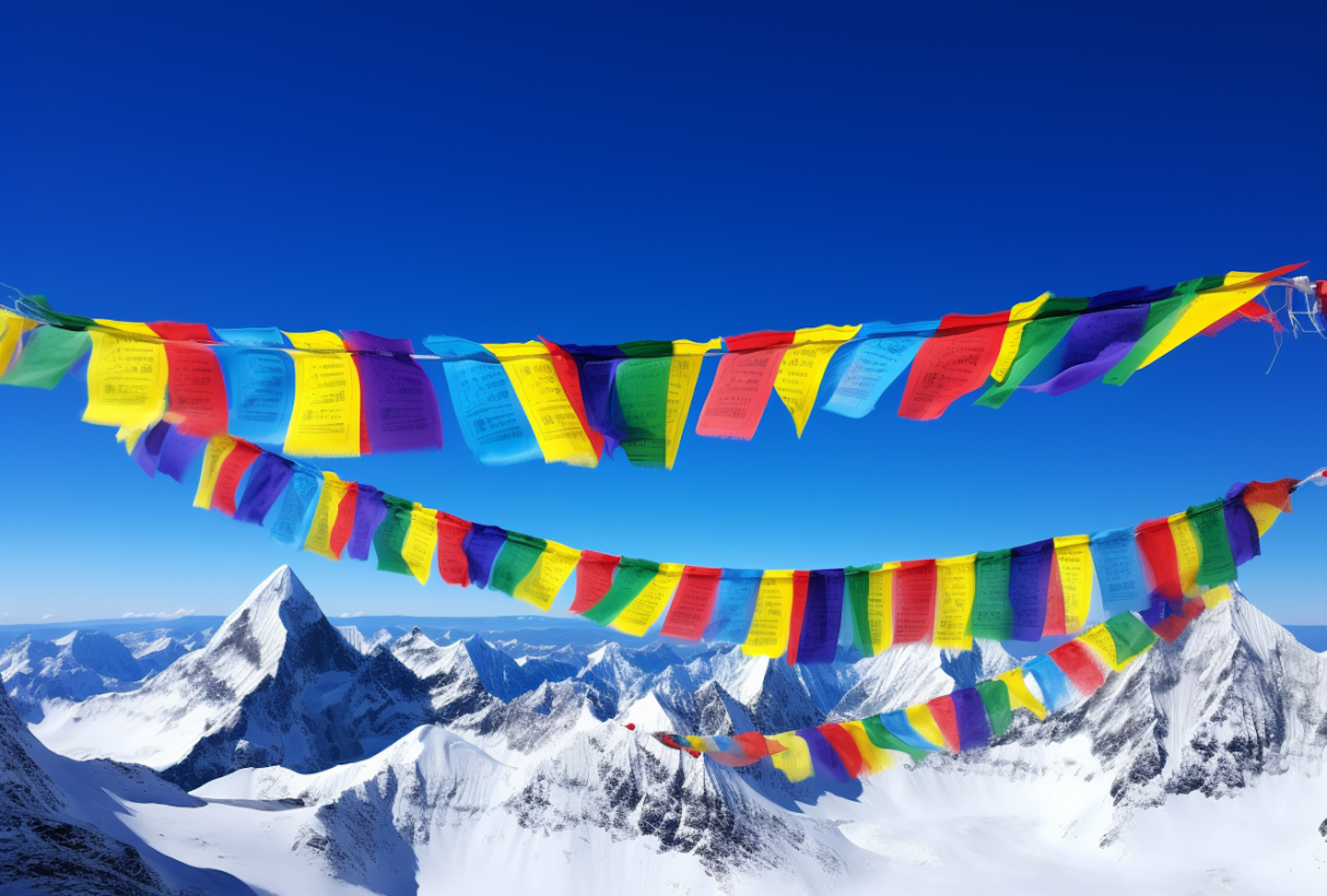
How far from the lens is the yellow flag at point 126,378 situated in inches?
230

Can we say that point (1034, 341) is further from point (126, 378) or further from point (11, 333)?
point (11, 333)

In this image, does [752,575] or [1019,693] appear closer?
[752,575]

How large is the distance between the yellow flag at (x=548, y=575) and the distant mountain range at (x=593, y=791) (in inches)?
779

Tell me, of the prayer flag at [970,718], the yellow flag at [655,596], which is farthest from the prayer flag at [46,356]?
the prayer flag at [970,718]

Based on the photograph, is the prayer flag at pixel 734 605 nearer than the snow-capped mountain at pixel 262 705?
Yes

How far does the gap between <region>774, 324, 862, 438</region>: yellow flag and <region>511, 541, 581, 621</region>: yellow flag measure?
10.1ft

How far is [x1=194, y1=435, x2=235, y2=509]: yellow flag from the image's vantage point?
7.67 metres

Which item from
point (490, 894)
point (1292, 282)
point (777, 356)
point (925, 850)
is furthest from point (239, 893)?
point (925, 850)

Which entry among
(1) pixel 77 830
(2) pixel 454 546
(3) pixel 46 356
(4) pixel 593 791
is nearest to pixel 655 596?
(2) pixel 454 546

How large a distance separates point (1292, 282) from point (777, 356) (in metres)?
3.66

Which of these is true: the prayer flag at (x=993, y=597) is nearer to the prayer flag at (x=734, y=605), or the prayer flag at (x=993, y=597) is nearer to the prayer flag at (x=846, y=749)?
the prayer flag at (x=734, y=605)

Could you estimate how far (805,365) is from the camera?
18.9 ft

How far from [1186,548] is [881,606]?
3.09 meters

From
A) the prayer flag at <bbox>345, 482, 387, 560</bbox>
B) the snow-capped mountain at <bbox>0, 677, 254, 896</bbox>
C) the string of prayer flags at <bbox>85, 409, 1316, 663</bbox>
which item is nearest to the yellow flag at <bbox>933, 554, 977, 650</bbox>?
the string of prayer flags at <bbox>85, 409, 1316, 663</bbox>
